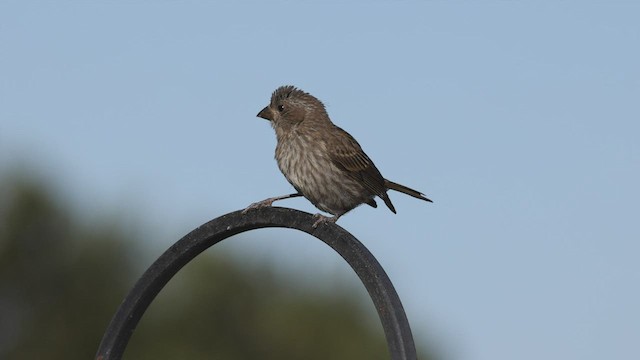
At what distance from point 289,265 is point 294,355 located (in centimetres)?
270

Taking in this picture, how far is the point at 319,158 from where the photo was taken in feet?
26.9

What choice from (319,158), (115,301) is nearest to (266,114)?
(319,158)

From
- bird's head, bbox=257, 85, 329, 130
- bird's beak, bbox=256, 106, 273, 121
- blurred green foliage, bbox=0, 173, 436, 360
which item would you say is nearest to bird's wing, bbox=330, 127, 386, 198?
bird's head, bbox=257, 85, 329, 130

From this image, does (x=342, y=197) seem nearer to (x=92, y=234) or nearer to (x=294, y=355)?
(x=294, y=355)

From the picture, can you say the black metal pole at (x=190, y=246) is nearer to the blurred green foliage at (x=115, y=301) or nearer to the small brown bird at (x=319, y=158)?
the small brown bird at (x=319, y=158)

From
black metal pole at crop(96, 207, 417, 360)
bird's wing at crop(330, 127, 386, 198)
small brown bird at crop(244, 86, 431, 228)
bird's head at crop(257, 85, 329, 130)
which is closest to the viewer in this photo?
black metal pole at crop(96, 207, 417, 360)

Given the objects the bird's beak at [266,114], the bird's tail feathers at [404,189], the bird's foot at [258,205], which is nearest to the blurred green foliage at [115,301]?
the bird's tail feathers at [404,189]

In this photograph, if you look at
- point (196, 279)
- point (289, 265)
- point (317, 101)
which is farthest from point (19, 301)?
point (317, 101)

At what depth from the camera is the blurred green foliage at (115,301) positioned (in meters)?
33.2

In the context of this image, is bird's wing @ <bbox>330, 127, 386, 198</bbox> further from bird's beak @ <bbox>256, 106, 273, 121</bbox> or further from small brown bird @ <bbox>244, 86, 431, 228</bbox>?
bird's beak @ <bbox>256, 106, 273, 121</bbox>

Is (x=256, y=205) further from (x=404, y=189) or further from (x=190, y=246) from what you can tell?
(x=404, y=189)

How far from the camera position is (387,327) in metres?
5.35

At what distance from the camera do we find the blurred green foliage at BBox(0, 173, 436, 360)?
33.2 meters

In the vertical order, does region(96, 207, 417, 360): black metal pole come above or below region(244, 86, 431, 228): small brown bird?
below
